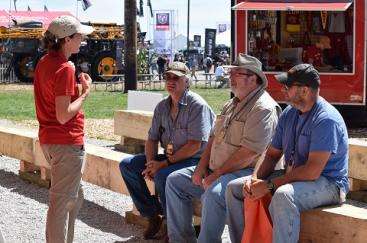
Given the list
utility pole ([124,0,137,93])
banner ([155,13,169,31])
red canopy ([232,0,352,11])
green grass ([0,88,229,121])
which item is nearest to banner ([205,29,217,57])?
banner ([155,13,169,31])

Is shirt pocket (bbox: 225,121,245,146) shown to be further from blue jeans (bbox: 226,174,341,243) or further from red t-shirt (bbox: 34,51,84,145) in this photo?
red t-shirt (bbox: 34,51,84,145)

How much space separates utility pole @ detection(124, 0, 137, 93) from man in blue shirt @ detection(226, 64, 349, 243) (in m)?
17.3

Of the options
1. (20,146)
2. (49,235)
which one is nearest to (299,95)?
(49,235)

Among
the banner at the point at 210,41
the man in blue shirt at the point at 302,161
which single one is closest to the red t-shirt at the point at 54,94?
the man in blue shirt at the point at 302,161

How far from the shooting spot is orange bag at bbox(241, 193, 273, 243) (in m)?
4.63

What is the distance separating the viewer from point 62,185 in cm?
491

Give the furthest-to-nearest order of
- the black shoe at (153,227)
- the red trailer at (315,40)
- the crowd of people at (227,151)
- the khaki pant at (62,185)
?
the red trailer at (315,40)
the black shoe at (153,227)
the khaki pant at (62,185)
the crowd of people at (227,151)

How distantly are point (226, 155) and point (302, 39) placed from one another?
840cm

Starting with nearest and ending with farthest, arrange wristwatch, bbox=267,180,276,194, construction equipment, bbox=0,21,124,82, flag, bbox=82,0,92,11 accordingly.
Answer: wristwatch, bbox=267,180,276,194 → construction equipment, bbox=0,21,124,82 → flag, bbox=82,0,92,11

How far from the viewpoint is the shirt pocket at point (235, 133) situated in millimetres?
5176

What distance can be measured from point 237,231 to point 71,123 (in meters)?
1.24

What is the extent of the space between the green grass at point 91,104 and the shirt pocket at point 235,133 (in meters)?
10.4

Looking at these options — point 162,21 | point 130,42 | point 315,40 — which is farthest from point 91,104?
point 162,21

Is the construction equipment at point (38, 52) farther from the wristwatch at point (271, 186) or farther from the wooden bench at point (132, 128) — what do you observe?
the wristwatch at point (271, 186)
